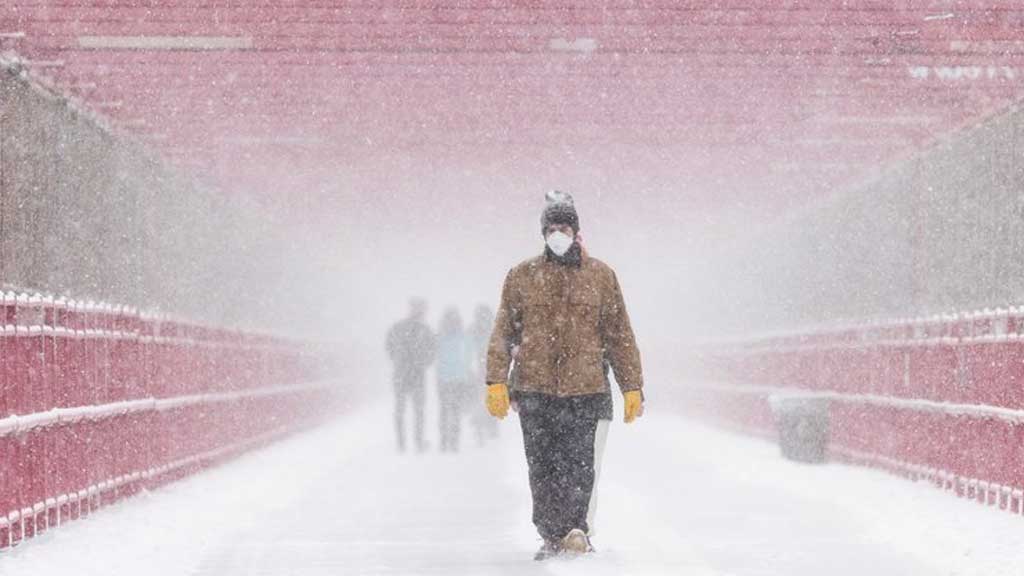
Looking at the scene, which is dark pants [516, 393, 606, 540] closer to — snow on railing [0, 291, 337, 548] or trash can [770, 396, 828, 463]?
snow on railing [0, 291, 337, 548]

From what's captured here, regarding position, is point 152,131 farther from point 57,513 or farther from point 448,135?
point 57,513

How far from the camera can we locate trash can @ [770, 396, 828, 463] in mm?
20000

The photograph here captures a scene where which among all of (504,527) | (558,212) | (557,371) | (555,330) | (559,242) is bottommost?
(504,527)

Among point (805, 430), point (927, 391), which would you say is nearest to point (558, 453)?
point (927, 391)

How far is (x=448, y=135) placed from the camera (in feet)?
75.3

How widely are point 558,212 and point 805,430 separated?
35.0 ft

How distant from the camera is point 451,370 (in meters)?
23.3

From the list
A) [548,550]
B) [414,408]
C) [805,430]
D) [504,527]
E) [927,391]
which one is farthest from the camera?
[414,408]

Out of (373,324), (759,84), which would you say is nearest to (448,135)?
(759,84)

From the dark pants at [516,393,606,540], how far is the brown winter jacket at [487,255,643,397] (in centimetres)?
9

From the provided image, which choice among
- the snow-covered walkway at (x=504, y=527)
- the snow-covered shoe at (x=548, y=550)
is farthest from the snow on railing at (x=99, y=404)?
the snow-covered shoe at (x=548, y=550)

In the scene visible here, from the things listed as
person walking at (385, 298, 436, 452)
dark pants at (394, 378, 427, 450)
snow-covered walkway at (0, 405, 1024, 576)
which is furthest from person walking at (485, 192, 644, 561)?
person walking at (385, 298, 436, 452)

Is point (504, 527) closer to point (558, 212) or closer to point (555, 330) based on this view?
point (555, 330)

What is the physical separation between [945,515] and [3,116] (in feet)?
24.5
